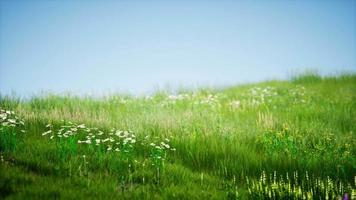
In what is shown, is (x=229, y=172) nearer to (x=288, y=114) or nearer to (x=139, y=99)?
(x=288, y=114)

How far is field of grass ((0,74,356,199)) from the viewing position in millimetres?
7242

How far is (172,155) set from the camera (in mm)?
9398

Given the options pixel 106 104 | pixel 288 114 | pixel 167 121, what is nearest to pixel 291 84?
pixel 288 114

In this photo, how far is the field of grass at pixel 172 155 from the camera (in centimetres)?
724

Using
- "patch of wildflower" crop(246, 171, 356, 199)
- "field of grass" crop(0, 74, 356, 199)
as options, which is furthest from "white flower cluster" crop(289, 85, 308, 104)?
"patch of wildflower" crop(246, 171, 356, 199)

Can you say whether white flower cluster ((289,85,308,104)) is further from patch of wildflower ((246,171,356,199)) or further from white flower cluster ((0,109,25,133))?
white flower cluster ((0,109,25,133))

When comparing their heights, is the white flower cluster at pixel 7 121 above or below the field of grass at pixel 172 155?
above

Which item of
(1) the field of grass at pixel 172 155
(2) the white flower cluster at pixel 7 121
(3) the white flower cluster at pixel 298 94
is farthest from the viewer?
(3) the white flower cluster at pixel 298 94

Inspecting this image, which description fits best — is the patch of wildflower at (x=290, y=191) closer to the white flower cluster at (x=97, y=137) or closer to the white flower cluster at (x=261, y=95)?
the white flower cluster at (x=97, y=137)

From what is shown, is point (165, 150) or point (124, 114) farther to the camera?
point (124, 114)

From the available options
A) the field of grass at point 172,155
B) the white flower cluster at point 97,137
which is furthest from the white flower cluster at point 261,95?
the white flower cluster at point 97,137

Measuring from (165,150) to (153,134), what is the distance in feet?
4.72

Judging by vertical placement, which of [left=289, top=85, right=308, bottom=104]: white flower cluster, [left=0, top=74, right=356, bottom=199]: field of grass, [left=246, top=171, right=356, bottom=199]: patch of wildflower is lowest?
[left=246, top=171, right=356, bottom=199]: patch of wildflower

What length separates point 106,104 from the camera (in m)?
15.0
